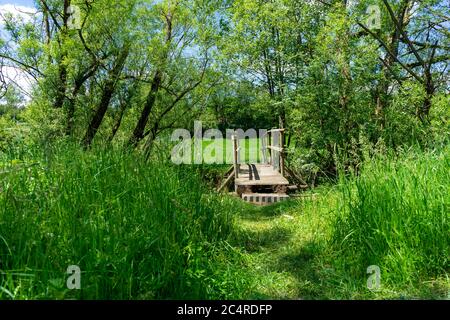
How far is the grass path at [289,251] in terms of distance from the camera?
318 centimetres

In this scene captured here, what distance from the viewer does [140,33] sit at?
1301cm

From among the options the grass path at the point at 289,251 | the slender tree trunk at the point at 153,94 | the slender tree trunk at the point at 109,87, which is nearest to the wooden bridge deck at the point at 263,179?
the grass path at the point at 289,251

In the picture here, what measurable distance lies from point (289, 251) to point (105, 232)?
92.4 inches

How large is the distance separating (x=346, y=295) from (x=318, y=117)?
6.42 metres

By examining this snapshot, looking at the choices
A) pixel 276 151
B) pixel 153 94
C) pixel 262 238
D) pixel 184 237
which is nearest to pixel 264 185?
pixel 276 151

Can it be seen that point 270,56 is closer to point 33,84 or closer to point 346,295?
point 33,84

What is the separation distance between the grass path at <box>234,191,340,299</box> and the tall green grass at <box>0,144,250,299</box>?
0.32 meters

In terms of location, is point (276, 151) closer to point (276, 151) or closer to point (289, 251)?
point (276, 151)

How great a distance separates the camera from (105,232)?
2.63 meters

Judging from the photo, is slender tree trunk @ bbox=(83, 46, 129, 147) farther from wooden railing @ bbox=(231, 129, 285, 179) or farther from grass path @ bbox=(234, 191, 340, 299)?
grass path @ bbox=(234, 191, 340, 299)

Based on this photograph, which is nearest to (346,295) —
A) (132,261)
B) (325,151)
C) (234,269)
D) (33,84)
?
(234,269)

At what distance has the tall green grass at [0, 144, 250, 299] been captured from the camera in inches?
89.3

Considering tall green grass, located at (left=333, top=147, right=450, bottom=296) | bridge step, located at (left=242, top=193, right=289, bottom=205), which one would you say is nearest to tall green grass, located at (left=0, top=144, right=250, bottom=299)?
tall green grass, located at (left=333, top=147, right=450, bottom=296)
